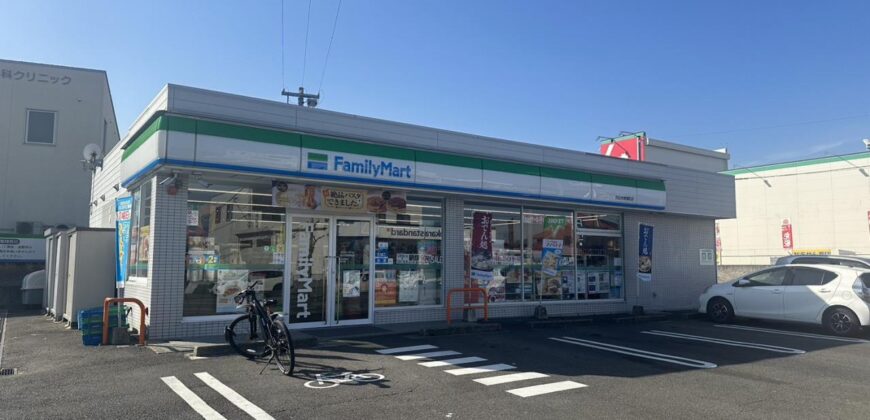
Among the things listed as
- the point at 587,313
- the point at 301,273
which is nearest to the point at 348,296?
the point at 301,273

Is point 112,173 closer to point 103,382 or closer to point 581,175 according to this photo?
point 103,382

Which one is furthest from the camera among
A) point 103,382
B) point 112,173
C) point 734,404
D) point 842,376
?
point 112,173

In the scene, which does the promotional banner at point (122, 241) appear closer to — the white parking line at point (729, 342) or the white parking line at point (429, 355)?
the white parking line at point (429, 355)

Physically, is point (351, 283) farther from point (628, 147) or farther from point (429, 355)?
point (628, 147)

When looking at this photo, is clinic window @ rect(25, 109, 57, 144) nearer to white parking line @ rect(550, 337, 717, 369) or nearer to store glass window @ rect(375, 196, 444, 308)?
store glass window @ rect(375, 196, 444, 308)

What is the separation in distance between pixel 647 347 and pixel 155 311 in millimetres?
8687

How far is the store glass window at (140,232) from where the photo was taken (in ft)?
34.8

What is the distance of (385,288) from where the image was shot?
40.3ft

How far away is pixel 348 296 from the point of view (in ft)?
38.5

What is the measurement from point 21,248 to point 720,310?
24268mm

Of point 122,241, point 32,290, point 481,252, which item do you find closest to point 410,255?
point 481,252

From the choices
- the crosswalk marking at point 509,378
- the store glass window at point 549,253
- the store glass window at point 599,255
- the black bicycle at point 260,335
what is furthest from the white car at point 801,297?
the black bicycle at point 260,335

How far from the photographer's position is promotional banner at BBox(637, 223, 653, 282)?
15.5 metres

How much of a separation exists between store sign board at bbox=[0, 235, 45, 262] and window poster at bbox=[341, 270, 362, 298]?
16.6 m
